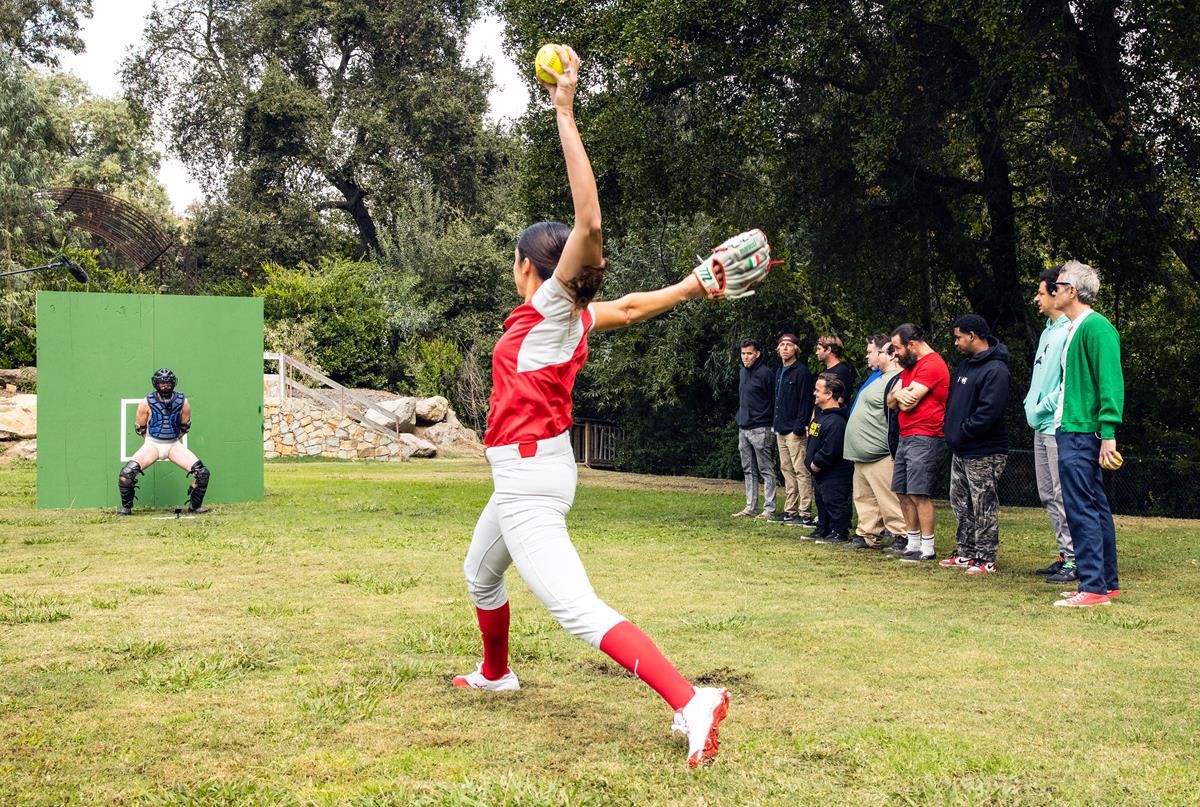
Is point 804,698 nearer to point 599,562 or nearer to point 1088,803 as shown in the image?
point 1088,803

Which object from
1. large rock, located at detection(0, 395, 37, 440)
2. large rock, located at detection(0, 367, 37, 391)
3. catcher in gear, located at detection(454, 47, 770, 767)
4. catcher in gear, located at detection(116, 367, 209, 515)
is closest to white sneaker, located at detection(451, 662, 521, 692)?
catcher in gear, located at detection(454, 47, 770, 767)

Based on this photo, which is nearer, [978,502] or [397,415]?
[978,502]

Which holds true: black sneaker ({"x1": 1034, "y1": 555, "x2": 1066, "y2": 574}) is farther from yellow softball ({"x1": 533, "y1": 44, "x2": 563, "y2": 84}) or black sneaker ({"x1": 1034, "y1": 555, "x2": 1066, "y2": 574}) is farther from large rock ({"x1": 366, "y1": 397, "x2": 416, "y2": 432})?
large rock ({"x1": 366, "y1": 397, "x2": 416, "y2": 432})

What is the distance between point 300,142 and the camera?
39.6 meters

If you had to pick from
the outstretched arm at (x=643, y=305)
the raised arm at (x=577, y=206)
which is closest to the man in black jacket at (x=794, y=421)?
the outstretched arm at (x=643, y=305)

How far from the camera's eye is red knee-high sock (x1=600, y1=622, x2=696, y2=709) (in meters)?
3.84

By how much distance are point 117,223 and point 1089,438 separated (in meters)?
36.0

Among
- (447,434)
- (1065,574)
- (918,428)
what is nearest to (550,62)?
(1065,574)

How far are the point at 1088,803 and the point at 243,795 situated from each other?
2658 mm

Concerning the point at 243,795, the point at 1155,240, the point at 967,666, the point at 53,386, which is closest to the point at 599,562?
the point at 967,666

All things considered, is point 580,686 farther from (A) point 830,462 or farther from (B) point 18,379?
(B) point 18,379

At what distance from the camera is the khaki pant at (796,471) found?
1241cm

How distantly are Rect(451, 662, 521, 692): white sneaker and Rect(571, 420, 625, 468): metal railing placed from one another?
23555 millimetres

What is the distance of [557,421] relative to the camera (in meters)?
4.16
